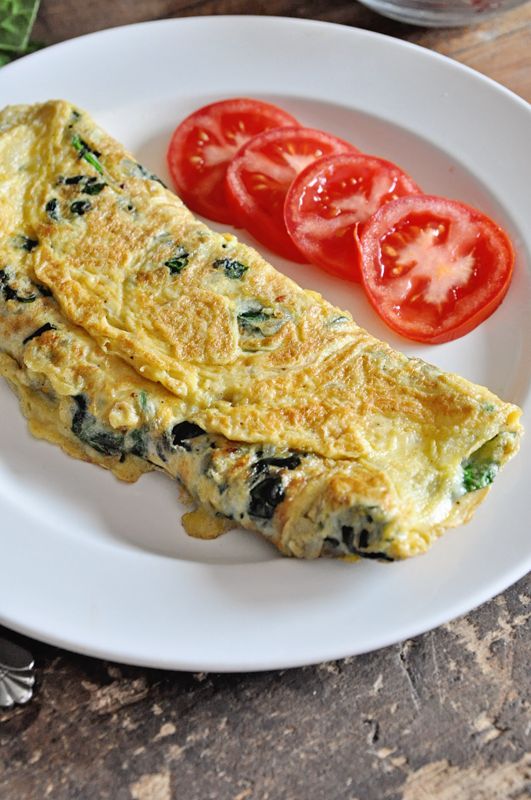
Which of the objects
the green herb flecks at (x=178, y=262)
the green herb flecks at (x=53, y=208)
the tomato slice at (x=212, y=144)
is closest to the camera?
the green herb flecks at (x=178, y=262)

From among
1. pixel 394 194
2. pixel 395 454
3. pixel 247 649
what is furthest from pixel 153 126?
pixel 247 649

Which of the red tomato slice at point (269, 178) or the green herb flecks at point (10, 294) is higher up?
the red tomato slice at point (269, 178)

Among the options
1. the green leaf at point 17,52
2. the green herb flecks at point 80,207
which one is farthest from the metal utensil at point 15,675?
the green leaf at point 17,52

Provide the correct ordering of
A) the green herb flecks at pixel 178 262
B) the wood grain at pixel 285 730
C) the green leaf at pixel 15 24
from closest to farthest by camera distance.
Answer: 1. the wood grain at pixel 285 730
2. the green herb flecks at pixel 178 262
3. the green leaf at pixel 15 24

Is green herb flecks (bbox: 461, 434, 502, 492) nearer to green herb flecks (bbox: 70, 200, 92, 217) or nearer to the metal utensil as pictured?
the metal utensil

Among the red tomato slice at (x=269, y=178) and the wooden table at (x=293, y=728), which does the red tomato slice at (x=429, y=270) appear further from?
the wooden table at (x=293, y=728)

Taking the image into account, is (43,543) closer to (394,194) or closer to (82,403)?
(82,403)
